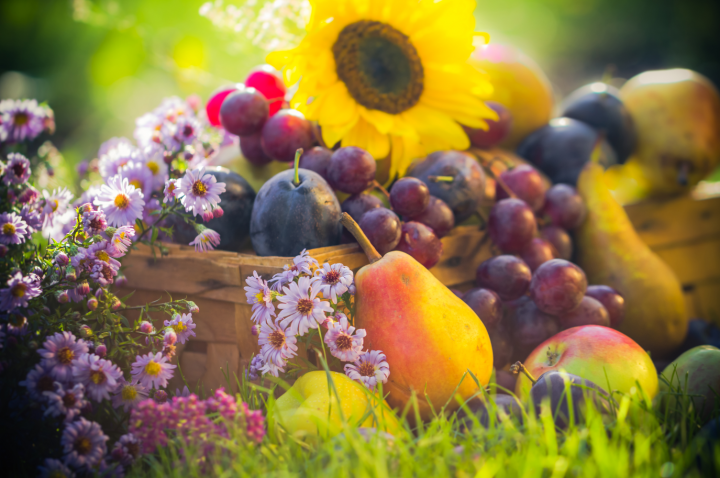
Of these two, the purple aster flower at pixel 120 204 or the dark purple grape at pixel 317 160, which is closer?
the purple aster flower at pixel 120 204

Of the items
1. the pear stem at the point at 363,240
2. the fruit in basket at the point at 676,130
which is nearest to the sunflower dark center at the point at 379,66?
the pear stem at the point at 363,240

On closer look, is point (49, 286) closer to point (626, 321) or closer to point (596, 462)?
point (596, 462)

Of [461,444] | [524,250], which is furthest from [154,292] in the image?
[524,250]

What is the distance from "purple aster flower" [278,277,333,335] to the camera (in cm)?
79

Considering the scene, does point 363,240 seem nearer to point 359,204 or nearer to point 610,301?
point 359,204

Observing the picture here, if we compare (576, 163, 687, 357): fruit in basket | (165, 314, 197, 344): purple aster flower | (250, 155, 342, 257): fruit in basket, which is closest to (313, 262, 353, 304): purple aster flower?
(250, 155, 342, 257): fruit in basket

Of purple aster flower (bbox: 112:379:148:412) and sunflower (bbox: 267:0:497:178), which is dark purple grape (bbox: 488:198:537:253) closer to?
→ sunflower (bbox: 267:0:497:178)

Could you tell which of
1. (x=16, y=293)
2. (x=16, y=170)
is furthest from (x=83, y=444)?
(x=16, y=170)

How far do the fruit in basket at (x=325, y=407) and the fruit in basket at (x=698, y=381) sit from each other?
1.65ft

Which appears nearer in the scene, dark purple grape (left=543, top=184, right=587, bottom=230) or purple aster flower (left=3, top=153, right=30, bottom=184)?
purple aster flower (left=3, top=153, right=30, bottom=184)

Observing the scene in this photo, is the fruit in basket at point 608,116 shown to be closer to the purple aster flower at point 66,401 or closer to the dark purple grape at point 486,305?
the dark purple grape at point 486,305

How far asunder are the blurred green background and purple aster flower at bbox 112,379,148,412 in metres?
1.28

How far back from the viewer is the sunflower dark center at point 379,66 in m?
1.15

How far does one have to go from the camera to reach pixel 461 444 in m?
0.68
